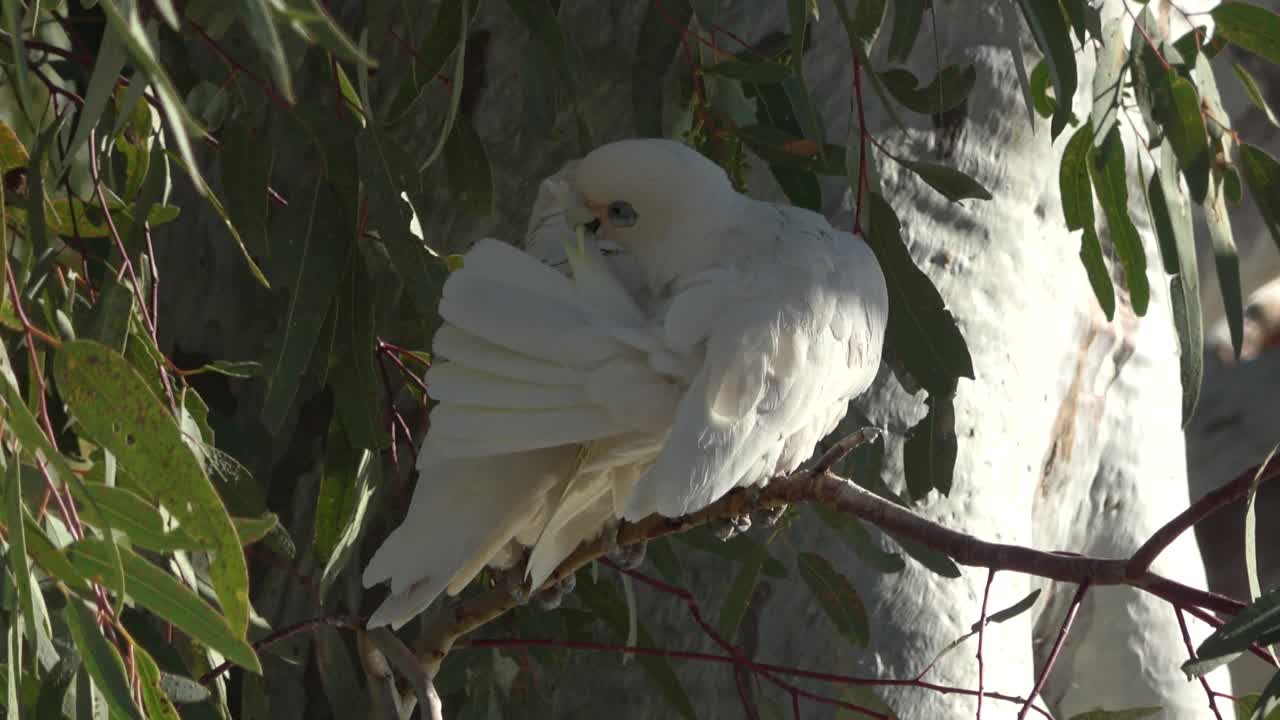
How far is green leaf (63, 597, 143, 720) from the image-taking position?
77cm

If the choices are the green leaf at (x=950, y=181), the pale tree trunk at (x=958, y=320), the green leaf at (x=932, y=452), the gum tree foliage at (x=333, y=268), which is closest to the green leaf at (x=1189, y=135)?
the gum tree foliage at (x=333, y=268)

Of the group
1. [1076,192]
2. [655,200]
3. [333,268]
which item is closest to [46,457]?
[333,268]

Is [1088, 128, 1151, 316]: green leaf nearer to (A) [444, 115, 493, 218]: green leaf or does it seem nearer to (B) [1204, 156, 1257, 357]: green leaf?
(B) [1204, 156, 1257, 357]: green leaf

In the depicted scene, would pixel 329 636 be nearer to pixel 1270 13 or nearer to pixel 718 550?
pixel 718 550

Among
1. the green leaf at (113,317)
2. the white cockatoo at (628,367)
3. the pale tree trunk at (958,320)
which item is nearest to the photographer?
the white cockatoo at (628,367)

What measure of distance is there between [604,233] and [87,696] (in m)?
0.53

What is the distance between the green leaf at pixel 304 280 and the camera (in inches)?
42.8

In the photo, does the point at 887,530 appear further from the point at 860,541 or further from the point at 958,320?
the point at 958,320

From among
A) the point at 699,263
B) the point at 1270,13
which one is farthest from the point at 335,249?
the point at 1270,13

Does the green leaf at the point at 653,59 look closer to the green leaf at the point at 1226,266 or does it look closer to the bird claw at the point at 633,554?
the bird claw at the point at 633,554

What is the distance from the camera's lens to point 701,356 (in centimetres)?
88

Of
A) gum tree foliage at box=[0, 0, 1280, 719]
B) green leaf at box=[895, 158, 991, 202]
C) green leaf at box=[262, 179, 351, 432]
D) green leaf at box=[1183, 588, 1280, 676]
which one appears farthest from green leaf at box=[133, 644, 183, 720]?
green leaf at box=[895, 158, 991, 202]

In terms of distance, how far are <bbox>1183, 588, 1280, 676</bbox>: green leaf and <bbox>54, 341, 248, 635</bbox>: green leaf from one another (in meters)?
0.51

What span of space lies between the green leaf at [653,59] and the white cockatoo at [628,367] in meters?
0.19
